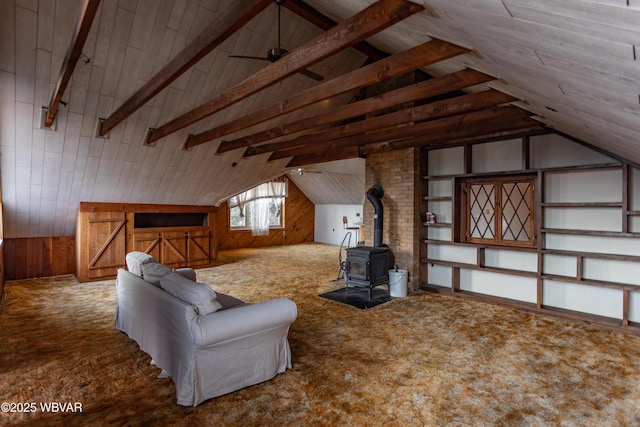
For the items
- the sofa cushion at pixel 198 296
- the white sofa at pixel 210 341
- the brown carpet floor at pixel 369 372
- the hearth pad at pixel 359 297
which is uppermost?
Answer: the sofa cushion at pixel 198 296

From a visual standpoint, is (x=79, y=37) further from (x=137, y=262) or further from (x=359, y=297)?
(x=359, y=297)

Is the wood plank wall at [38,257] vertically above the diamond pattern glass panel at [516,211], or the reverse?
the diamond pattern glass panel at [516,211]

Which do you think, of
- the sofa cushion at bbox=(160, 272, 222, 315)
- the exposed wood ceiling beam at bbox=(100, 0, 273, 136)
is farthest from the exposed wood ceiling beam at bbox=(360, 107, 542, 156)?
the sofa cushion at bbox=(160, 272, 222, 315)

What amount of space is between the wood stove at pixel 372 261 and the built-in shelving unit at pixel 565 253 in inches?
35.8

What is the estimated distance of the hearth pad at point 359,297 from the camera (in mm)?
5027

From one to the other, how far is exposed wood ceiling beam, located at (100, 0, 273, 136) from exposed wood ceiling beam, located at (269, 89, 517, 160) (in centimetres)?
217

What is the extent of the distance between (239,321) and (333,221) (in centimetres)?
1023

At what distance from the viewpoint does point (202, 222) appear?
8.08m

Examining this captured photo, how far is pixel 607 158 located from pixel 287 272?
564cm

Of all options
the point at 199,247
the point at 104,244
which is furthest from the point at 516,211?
the point at 104,244

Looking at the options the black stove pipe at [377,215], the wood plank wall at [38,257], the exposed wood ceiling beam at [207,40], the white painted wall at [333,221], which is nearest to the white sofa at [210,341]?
the exposed wood ceiling beam at [207,40]

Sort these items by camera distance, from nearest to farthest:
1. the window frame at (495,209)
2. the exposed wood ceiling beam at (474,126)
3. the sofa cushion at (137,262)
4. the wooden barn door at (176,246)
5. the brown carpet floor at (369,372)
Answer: the brown carpet floor at (369,372), the sofa cushion at (137,262), the exposed wood ceiling beam at (474,126), the window frame at (495,209), the wooden barn door at (176,246)

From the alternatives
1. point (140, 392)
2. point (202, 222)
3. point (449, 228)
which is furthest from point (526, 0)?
point (202, 222)

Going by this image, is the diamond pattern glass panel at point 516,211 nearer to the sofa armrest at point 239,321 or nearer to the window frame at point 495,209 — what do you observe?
the window frame at point 495,209
